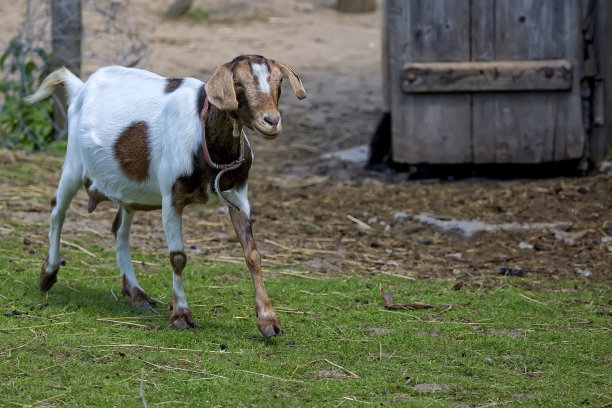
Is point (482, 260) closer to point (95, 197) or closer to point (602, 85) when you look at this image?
point (602, 85)

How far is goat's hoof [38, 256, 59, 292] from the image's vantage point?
511cm

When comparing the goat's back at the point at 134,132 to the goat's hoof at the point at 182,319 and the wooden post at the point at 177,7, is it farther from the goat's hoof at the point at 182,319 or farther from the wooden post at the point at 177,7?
the wooden post at the point at 177,7

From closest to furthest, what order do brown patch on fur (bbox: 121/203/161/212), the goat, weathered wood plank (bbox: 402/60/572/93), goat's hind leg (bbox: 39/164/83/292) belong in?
the goat < brown patch on fur (bbox: 121/203/161/212) < goat's hind leg (bbox: 39/164/83/292) < weathered wood plank (bbox: 402/60/572/93)

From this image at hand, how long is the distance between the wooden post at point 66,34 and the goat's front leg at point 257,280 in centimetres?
456

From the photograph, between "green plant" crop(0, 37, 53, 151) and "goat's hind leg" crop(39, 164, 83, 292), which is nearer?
"goat's hind leg" crop(39, 164, 83, 292)

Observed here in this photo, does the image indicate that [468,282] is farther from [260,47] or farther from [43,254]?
[260,47]

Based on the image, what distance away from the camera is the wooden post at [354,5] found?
17.3 meters

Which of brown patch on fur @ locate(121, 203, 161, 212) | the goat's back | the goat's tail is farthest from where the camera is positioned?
the goat's tail

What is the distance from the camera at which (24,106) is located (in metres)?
8.90

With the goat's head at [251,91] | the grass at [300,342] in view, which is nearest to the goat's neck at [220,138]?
the goat's head at [251,91]

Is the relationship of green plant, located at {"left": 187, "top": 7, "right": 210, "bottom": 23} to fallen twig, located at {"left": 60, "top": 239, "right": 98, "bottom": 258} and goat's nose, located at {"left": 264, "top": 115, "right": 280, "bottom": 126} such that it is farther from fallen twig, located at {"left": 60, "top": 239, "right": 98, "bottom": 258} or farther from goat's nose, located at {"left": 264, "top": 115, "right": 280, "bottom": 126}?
goat's nose, located at {"left": 264, "top": 115, "right": 280, "bottom": 126}

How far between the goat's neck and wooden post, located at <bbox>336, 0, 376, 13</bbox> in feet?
43.9

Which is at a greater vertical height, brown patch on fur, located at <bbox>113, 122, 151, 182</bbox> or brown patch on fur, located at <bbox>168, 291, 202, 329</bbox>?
brown patch on fur, located at <bbox>113, 122, 151, 182</bbox>

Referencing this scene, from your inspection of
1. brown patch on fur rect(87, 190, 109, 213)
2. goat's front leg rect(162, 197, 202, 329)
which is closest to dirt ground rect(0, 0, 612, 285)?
brown patch on fur rect(87, 190, 109, 213)
